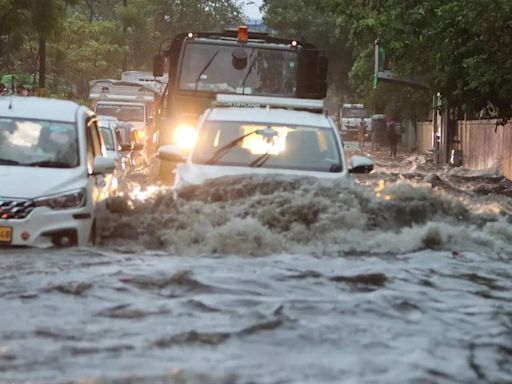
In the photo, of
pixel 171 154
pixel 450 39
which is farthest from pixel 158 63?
pixel 171 154

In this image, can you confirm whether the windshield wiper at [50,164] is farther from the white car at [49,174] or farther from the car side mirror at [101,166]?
the car side mirror at [101,166]

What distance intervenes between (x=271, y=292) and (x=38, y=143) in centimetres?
364

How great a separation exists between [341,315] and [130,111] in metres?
28.7

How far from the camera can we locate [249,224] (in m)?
10.5

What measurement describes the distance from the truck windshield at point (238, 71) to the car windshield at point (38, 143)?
6.82 meters

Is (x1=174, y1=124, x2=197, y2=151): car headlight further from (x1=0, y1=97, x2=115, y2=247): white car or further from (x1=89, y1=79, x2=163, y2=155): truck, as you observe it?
(x1=89, y1=79, x2=163, y2=155): truck

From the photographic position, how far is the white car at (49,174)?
984 cm

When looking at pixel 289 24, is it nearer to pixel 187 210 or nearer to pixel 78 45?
pixel 78 45

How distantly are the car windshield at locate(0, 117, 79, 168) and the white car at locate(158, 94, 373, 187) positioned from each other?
1123mm

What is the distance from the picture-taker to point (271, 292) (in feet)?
27.2

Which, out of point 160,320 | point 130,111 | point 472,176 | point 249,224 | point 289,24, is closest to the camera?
point 160,320

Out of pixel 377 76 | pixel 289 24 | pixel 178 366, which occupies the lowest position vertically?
pixel 178 366

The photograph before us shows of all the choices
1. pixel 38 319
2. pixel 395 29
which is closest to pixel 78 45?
pixel 395 29

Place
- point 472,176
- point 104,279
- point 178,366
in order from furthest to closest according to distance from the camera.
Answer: point 472,176
point 104,279
point 178,366
